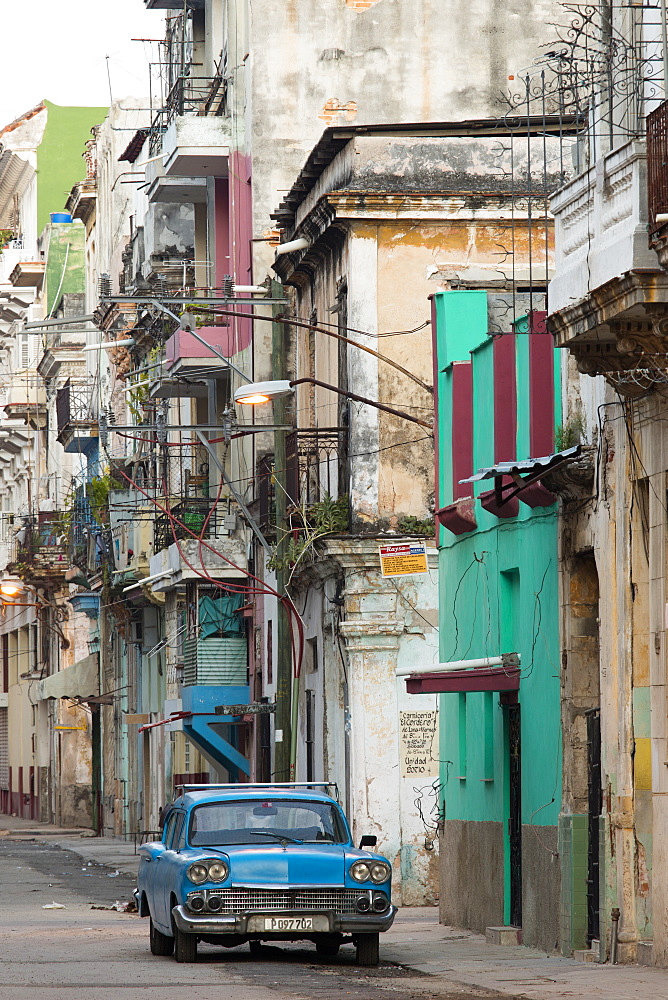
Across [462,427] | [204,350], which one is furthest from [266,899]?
[204,350]

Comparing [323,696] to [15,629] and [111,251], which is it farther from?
[15,629]

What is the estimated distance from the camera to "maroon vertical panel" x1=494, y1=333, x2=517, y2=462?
18.6 meters

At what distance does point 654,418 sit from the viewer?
49.9 ft

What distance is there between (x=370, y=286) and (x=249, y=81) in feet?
23.1

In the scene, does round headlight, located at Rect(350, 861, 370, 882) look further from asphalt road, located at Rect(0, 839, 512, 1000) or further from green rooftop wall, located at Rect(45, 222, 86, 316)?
green rooftop wall, located at Rect(45, 222, 86, 316)

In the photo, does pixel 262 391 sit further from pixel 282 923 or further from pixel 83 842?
pixel 83 842

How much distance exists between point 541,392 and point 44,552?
37225 millimetres

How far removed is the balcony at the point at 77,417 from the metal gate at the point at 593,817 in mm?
32478

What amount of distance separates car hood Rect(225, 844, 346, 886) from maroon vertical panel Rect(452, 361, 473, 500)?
18.9ft

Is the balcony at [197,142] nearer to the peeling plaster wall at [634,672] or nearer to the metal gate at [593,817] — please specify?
the peeling plaster wall at [634,672]

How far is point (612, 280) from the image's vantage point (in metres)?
13.3

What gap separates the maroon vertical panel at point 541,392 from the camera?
1780 centimetres

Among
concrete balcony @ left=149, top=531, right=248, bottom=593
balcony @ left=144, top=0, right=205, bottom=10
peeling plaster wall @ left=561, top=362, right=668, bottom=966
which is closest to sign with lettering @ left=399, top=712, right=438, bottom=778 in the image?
concrete balcony @ left=149, top=531, right=248, bottom=593

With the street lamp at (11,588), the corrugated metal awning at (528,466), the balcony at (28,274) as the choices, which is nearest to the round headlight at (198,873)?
the corrugated metal awning at (528,466)
